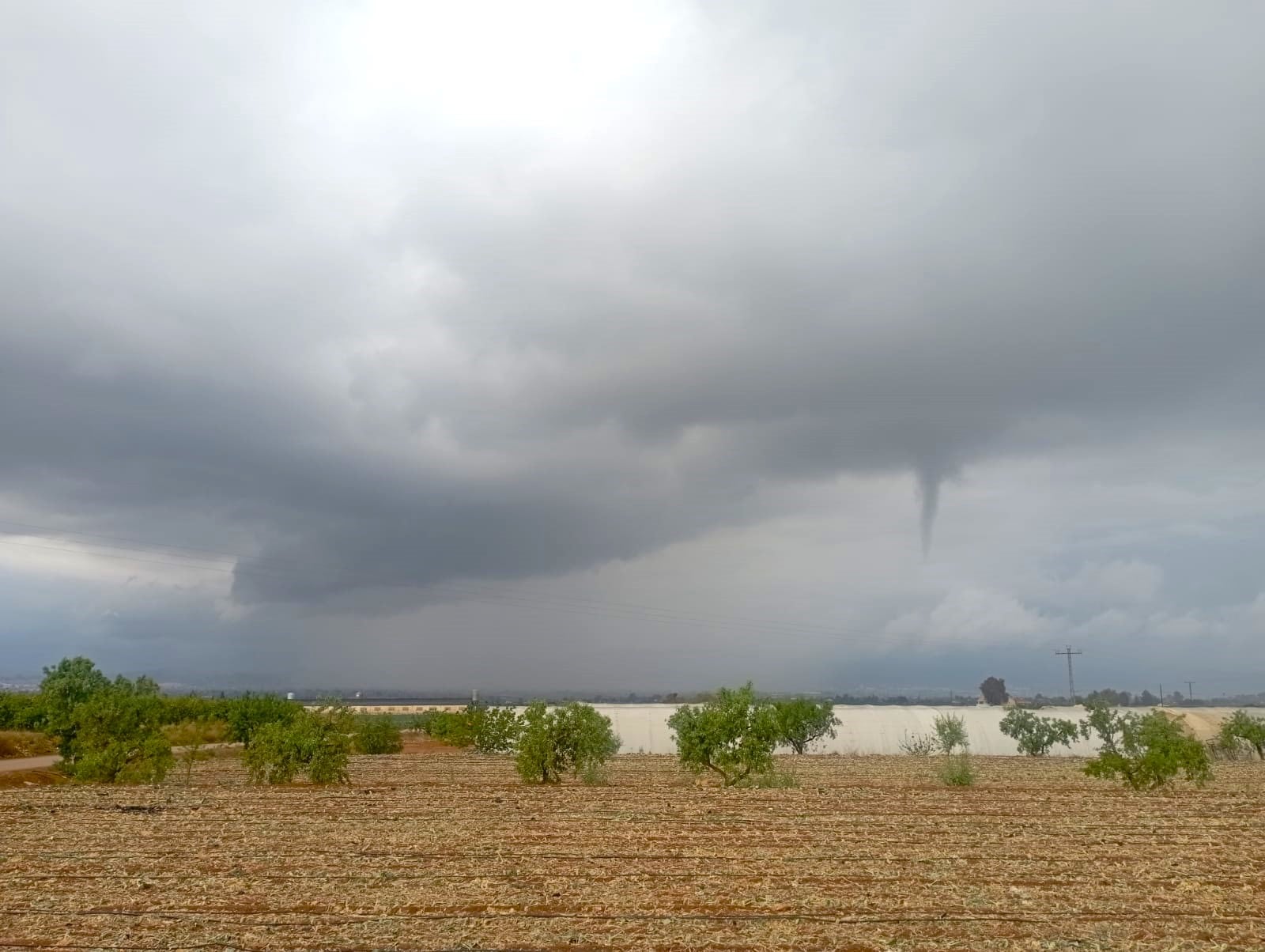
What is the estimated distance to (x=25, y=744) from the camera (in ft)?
199

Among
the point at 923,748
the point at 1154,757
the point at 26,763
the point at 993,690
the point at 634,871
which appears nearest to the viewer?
the point at 634,871

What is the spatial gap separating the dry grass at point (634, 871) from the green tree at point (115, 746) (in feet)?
15.2

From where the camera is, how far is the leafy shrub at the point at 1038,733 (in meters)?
69.6

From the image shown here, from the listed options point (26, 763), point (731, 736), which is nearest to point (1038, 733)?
point (731, 736)

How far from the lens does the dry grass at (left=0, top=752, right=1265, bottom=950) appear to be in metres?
12.2

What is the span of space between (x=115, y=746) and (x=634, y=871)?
26.4m

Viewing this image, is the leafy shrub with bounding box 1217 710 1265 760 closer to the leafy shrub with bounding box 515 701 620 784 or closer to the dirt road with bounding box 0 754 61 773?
the leafy shrub with bounding box 515 701 620 784

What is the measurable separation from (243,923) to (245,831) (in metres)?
9.26

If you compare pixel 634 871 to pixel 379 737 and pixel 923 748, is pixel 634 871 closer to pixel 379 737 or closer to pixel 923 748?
pixel 379 737

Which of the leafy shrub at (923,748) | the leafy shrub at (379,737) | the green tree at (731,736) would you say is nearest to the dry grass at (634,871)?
the green tree at (731,736)

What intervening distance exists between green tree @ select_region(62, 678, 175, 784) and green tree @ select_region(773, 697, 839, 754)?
1472 inches

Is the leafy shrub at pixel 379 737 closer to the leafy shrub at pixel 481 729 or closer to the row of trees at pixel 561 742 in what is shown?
the leafy shrub at pixel 481 729

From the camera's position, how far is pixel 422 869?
16.4 metres

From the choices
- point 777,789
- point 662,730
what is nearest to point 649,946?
point 777,789
